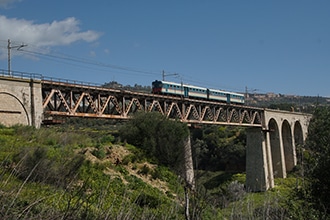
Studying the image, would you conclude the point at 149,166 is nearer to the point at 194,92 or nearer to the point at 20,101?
the point at 20,101

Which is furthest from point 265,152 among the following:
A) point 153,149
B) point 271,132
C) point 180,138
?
point 153,149

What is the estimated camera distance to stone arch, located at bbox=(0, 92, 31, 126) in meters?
20.7

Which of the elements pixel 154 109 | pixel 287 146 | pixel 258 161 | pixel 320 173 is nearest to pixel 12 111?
pixel 154 109

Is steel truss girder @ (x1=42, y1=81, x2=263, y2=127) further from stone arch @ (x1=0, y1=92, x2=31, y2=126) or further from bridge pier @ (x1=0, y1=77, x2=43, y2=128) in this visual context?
stone arch @ (x1=0, y1=92, x2=31, y2=126)

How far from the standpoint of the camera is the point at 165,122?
2612 cm

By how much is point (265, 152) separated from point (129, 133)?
27719mm

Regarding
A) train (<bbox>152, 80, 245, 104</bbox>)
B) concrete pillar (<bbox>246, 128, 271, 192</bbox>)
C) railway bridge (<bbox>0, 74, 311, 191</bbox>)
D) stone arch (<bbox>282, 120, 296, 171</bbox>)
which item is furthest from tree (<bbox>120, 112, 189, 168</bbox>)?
stone arch (<bbox>282, 120, 296, 171</bbox>)

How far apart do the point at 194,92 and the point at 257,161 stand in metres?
14.5

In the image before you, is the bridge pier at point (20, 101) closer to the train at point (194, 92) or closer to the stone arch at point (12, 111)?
the stone arch at point (12, 111)

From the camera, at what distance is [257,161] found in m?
48.4

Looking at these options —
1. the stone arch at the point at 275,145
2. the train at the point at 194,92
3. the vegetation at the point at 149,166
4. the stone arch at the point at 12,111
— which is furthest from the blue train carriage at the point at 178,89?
the stone arch at the point at 275,145

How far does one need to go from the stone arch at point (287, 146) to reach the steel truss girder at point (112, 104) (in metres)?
17.8

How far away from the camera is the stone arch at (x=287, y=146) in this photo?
55.1 meters

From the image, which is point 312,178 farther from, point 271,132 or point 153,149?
point 271,132
